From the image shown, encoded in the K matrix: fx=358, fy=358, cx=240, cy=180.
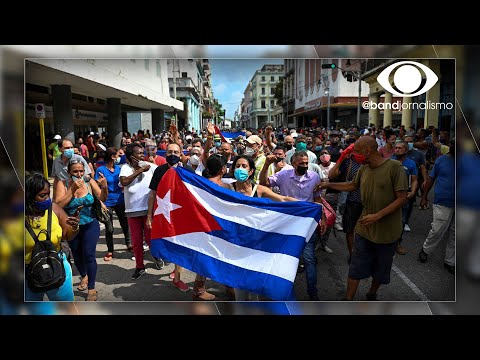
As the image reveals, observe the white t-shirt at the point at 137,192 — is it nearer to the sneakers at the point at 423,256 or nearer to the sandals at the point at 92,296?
the sandals at the point at 92,296

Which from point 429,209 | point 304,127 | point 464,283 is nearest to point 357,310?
point 464,283

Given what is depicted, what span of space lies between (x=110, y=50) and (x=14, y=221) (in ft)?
6.22

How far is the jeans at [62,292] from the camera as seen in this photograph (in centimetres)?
335

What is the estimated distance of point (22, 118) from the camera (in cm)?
351

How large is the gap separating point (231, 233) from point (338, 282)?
1.49 metres

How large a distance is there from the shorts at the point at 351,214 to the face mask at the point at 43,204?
10.8 ft

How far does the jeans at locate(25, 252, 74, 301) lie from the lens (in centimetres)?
335

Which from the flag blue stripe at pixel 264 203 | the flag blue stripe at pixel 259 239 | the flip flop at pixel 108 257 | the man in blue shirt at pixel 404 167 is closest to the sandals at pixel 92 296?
the flip flop at pixel 108 257

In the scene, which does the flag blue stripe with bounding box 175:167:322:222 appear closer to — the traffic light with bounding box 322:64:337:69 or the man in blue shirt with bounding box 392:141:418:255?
the man in blue shirt with bounding box 392:141:418:255

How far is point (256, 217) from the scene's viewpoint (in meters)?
3.59

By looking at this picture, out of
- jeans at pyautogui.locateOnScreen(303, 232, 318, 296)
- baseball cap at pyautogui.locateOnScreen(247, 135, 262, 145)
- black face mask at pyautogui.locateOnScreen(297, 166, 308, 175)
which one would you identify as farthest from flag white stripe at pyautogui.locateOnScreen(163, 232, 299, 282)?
baseball cap at pyautogui.locateOnScreen(247, 135, 262, 145)

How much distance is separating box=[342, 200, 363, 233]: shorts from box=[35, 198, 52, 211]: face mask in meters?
3.28

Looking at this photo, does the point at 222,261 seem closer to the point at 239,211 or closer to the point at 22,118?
the point at 239,211

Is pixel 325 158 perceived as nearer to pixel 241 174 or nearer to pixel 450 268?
pixel 241 174
